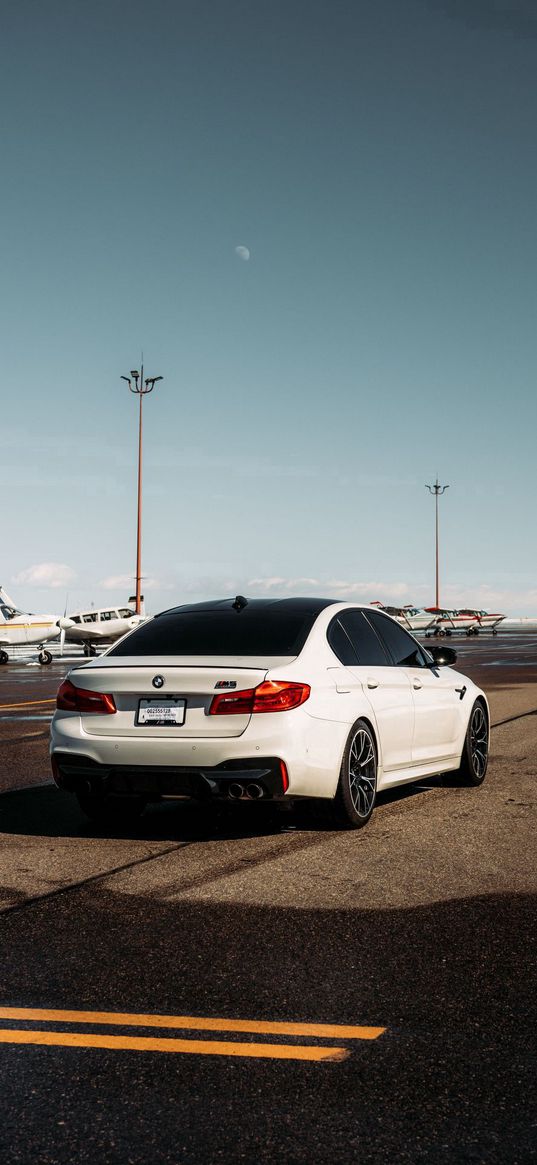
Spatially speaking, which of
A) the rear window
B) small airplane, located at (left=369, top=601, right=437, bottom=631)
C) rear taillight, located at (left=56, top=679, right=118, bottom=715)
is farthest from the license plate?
small airplane, located at (left=369, top=601, right=437, bottom=631)

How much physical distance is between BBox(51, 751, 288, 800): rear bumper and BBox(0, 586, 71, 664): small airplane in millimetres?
38226

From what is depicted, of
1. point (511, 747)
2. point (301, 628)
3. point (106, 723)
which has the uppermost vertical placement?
point (301, 628)

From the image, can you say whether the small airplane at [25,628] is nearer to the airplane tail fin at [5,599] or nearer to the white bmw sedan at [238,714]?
the airplane tail fin at [5,599]

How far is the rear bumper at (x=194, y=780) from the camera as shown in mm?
6980

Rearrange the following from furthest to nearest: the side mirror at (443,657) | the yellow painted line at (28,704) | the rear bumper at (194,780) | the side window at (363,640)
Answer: the yellow painted line at (28,704) → the side mirror at (443,657) → the side window at (363,640) → the rear bumper at (194,780)

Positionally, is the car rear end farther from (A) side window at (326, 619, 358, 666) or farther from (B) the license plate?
(A) side window at (326, 619, 358, 666)

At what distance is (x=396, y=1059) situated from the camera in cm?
371

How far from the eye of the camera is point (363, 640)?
28.3 feet

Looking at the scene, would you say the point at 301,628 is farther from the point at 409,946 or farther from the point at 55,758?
the point at 409,946

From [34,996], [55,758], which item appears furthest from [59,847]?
[34,996]

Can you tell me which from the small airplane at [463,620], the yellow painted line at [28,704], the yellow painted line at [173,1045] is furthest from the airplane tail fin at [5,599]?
the yellow painted line at [173,1045]

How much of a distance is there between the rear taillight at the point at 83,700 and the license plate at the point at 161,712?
210 mm

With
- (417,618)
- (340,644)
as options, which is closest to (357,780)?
(340,644)

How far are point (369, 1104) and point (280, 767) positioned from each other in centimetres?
365
